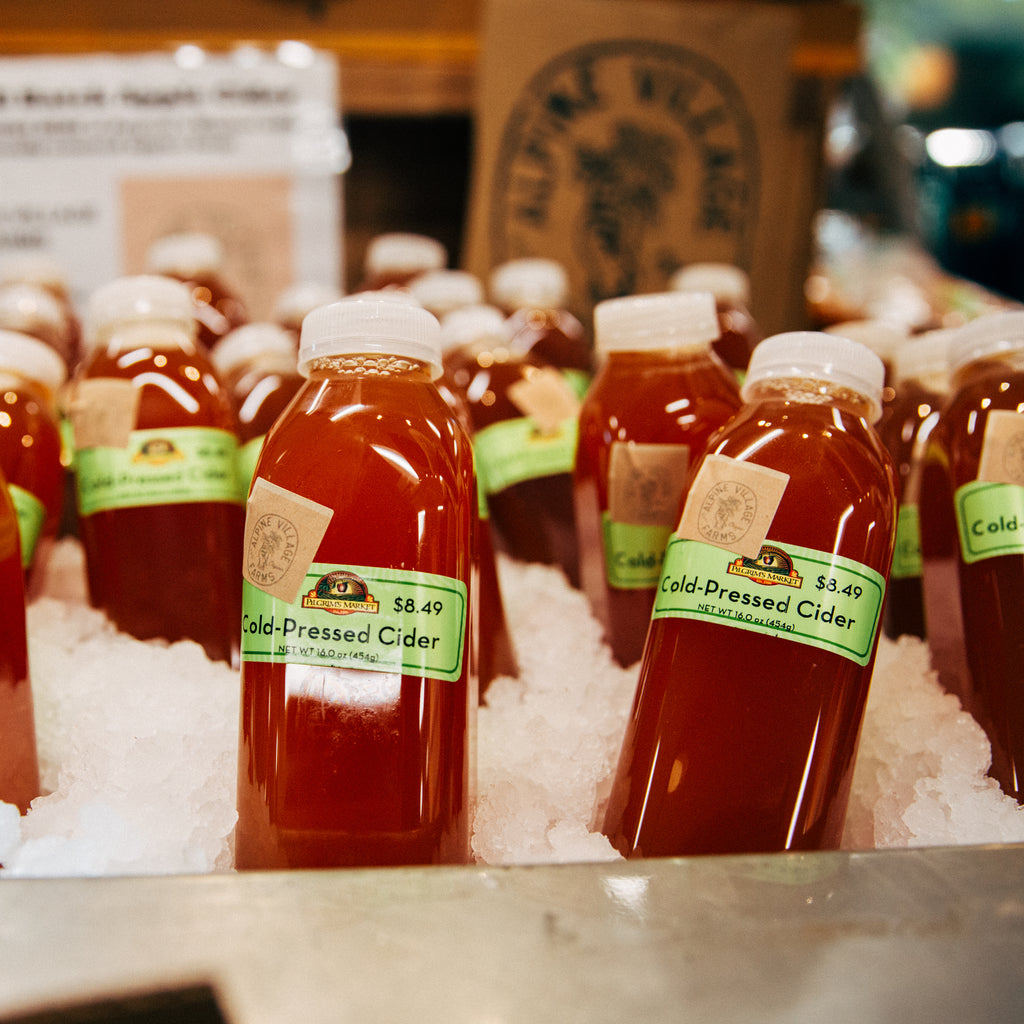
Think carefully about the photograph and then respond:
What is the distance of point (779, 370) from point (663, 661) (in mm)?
214

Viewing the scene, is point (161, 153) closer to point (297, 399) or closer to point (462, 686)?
point (297, 399)

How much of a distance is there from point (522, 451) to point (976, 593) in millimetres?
433

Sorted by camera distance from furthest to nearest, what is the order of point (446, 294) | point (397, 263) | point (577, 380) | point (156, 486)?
point (397, 263) < point (446, 294) < point (577, 380) < point (156, 486)

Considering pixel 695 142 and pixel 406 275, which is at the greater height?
pixel 695 142

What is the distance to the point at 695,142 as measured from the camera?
5.79ft

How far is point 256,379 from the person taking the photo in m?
0.93

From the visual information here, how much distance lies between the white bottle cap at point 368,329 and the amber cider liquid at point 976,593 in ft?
1.32

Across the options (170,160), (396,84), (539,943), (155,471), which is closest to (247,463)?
(155,471)

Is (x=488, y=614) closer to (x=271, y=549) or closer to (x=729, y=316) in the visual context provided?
(x=271, y=549)

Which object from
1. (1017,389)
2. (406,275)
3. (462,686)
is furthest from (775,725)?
(406,275)

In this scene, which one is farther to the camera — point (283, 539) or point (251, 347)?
point (251, 347)

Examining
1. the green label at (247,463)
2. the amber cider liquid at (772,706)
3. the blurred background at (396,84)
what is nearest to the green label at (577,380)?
the green label at (247,463)

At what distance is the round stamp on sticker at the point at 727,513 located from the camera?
577mm

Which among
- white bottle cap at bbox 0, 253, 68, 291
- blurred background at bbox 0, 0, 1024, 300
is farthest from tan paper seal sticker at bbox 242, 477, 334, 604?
blurred background at bbox 0, 0, 1024, 300
